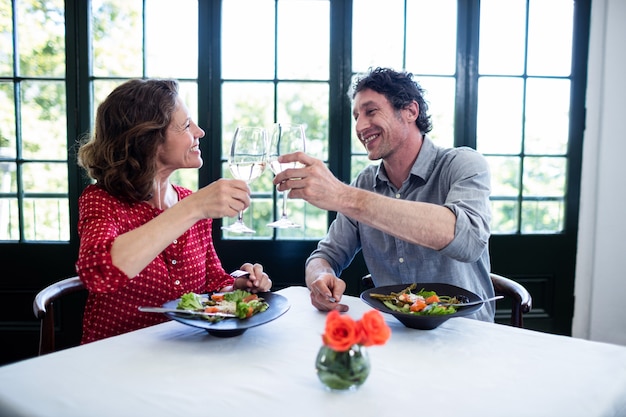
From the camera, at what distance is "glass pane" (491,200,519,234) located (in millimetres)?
2906

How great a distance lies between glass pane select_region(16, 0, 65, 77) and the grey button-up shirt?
1893 millimetres

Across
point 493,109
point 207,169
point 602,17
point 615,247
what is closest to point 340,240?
point 207,169

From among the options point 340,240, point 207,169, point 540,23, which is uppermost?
point 540,23

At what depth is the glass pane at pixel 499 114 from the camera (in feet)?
9.25

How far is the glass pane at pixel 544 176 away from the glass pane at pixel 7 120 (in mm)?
2842

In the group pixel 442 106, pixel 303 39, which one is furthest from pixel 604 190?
pixel 303 39

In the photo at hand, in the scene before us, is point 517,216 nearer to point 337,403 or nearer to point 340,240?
point 340,240

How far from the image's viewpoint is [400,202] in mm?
1316

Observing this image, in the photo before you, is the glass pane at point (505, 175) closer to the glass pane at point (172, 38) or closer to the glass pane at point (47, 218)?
the glass pane at point (172, 38)

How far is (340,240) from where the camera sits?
1.79 m

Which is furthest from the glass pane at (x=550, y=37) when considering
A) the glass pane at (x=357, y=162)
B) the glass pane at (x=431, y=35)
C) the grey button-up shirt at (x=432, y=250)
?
the grey button-up shirt at (x=432, y=250)

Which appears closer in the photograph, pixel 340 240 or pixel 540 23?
pixel 340 240

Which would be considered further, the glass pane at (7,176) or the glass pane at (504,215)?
the glass pane at (504,215)

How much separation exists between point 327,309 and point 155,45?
2.01 m
